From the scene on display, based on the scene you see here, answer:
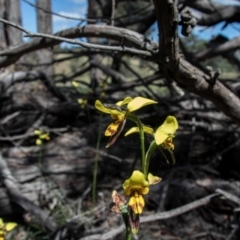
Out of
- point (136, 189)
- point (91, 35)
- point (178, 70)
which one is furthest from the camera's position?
point (91, 35)

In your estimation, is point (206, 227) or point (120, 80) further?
point (120, 80)

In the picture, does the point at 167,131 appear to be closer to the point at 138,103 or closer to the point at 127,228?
the point at 138,103

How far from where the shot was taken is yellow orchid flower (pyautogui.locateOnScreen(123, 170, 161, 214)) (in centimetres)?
99

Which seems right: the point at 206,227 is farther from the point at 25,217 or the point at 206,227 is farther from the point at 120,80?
the point at 120,80

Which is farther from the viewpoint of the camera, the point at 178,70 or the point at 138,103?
the point at 178,70

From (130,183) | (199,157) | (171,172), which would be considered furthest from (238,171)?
(130,183)

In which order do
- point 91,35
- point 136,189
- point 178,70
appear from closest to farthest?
1. point 136,189
2. point 178,70
3. point 91,35

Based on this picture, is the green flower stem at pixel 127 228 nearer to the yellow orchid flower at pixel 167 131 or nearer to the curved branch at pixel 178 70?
the yellow orchid flower at pixel 167 131

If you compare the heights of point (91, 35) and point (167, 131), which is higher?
point (167, 131)

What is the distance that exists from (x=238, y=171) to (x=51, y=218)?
64.1 inches

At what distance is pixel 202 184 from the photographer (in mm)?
3141

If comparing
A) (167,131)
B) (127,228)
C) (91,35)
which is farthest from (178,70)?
(127,228)

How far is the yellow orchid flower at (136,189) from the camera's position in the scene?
0.99 meters

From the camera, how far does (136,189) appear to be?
3.34 feet
